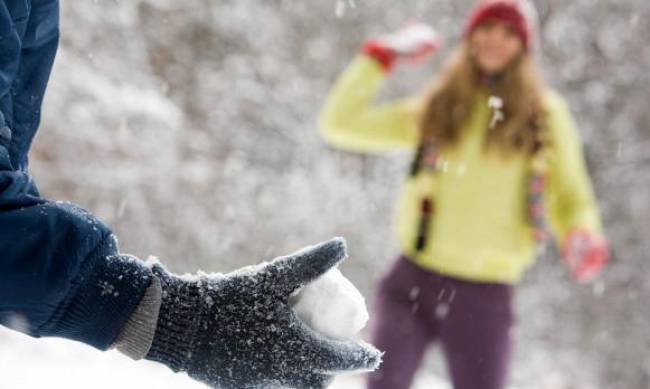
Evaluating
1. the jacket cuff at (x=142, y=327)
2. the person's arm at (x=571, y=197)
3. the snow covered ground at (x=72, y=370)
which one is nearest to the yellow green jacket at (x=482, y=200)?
the person's arm at (x=571, y=197)

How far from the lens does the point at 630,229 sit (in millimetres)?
8586

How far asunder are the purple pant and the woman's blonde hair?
51cm

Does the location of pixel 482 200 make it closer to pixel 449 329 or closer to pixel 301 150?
pixel 449 329

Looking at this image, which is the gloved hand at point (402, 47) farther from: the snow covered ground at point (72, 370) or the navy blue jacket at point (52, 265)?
the navy blue jacket at point (52, 265)

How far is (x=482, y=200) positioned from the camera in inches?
106

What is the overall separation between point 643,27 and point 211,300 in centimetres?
875

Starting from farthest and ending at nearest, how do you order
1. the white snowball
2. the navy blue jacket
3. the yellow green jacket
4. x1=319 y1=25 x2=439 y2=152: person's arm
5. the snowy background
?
the snowy background
x1=319 y1=25 x2=439 y2=152: person's arm
the yellow green jacket
the white snowball
the navy blue jacket

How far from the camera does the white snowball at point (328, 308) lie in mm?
1154

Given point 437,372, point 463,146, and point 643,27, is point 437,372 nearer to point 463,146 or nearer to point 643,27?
point 643,27

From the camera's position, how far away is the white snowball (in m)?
1.15

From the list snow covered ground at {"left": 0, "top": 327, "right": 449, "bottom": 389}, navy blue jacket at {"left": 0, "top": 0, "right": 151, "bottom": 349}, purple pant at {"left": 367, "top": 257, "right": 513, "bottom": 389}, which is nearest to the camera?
navy blue jacket at {"left": 0, "top": 0, "right": 151, "bottom": 349}

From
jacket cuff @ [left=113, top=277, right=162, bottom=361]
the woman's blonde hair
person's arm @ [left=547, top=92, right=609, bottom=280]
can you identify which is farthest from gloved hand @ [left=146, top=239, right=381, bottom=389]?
person's arm @ [left=547, top=92, right=609, bottom=280]

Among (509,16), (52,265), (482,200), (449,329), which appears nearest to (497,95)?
(509,16)

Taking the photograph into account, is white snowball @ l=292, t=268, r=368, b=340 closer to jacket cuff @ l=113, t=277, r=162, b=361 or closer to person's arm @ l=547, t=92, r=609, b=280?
jacket cuff @ l=113, t=277, r=162, b=361
